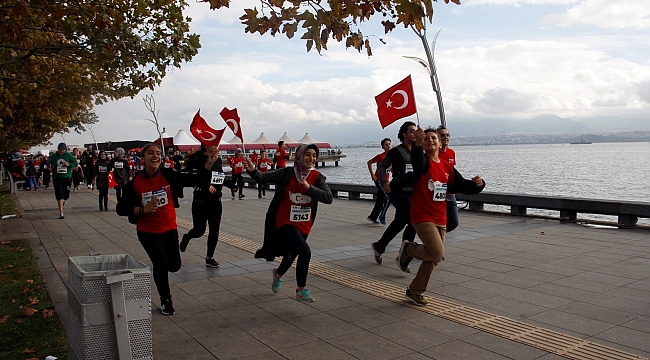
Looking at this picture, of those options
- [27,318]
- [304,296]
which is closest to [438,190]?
[304,296]

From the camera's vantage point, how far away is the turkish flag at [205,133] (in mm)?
6969

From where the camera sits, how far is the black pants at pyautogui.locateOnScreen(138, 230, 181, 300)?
222 inches

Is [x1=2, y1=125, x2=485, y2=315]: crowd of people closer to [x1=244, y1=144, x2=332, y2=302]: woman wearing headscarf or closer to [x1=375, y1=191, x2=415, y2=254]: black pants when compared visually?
[x1=244, y1=144, x2=332, y2=302]: woman wearing headscarf

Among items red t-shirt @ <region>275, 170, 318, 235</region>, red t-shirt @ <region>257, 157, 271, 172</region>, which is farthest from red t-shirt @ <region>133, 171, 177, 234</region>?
red t-shirt @ <region>257, 157, 271, 172</region>

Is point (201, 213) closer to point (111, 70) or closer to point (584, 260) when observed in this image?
point (111, 70)

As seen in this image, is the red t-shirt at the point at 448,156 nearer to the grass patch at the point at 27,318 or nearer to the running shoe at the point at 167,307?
the running shoe at the point at 167,307

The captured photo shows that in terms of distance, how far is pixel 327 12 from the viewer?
5348mm

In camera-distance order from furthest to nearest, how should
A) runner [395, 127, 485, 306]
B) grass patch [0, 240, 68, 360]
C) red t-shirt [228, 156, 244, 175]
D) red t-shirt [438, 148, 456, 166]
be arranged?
red t-shirt [228, 156, 244, 175]
red t-shirt [438, 148, 456, 166]
runner [395, 127, 485, 306]
grass patch [0, 240, 68, 360]

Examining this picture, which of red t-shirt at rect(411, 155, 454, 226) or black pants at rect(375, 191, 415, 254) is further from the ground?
red t-shirt at rect(411, 155, 454, 226)

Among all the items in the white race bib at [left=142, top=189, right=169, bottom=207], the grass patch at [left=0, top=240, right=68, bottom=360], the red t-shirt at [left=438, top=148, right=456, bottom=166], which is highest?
the red t-shirt at [left=438, top=148, right=456, bottom=166]

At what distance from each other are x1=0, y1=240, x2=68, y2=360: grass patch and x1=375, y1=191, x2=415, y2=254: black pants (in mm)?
4222

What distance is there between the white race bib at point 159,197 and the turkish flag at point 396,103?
3878 mm

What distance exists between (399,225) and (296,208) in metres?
2.51

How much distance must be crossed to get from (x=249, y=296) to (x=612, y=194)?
24.5 m
